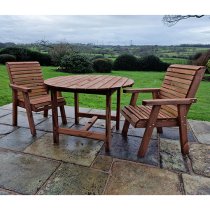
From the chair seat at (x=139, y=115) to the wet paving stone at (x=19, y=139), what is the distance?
1416mm

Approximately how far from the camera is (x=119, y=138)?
10.7 feet

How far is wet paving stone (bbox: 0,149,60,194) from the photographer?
6.93 ft

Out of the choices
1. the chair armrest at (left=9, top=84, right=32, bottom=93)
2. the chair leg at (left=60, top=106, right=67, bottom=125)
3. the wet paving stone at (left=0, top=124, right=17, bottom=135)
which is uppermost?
the chair armrest at (left=9, top=84, right=32, bottom=93)

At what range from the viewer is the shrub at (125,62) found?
14.8 meters

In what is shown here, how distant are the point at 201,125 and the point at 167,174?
190cm

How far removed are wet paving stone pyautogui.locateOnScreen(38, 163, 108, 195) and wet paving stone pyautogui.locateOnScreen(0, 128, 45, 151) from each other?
82 cm

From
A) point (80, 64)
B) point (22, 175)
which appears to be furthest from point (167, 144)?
point (80, 64)

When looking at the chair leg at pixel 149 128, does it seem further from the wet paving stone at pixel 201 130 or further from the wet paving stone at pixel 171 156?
the wet paving stone at pixel 201 130

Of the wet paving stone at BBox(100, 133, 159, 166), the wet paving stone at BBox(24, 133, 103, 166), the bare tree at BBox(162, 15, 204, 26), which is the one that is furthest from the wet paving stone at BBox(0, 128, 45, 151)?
the bare tree at BBox(162, 15, 204, 26)

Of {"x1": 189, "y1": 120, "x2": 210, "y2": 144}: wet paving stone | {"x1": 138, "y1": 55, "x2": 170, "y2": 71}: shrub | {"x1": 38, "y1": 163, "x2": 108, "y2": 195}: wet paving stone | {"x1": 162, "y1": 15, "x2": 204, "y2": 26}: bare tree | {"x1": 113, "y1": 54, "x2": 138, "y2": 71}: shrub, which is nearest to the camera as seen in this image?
{"x1": 38, "y1": 163, "x2": 108, "y2": 195}: wet paving stone

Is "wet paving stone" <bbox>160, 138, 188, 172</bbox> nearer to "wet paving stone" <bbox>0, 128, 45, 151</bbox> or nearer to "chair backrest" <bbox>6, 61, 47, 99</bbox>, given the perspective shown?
"wet paving stone" <bbox>0, 128, 45, 151</bbox>

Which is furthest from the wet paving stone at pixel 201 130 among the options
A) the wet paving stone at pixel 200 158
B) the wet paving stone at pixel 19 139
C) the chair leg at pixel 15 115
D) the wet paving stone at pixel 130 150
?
the chair leg at pixel 15 115
